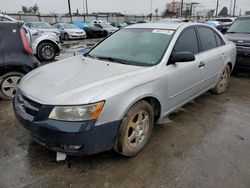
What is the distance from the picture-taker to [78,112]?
2.05m

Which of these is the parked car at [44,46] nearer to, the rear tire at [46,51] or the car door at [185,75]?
the rear tire at [46,51]

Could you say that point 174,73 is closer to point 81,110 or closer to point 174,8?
point 81,110

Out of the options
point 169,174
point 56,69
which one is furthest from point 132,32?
point 169,174

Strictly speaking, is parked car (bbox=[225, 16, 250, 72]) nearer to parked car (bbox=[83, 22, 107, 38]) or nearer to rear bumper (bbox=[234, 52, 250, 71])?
rear bumper (bbox=[234, 52, 250, 71])

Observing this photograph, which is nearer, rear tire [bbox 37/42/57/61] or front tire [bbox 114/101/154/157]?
front tire [bbox 114/101/154/157]

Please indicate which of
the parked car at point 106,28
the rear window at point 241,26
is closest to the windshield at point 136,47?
the rear window at point 241,26

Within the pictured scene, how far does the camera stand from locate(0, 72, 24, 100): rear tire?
4.26 m

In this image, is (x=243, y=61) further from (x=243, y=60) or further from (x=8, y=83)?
(x=8, y=83)

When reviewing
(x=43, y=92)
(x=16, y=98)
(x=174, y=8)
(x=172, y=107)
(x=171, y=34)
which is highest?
(x=174, y=8)

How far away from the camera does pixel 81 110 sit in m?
2.05

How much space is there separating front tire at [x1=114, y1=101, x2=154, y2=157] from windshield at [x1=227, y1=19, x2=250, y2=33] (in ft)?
18.4

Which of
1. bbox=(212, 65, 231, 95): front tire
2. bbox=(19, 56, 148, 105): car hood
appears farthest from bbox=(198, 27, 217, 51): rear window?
bbox=(19, 56, 148, 105): car hood

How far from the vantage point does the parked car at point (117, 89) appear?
208 centimetres

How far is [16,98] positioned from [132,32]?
1965 millimetres
